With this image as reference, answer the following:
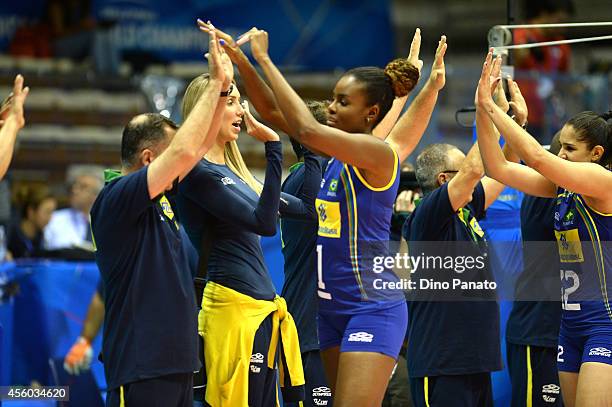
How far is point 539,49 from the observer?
11344 mm

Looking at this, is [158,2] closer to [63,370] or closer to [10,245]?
[10,245]

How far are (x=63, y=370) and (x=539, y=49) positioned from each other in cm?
712

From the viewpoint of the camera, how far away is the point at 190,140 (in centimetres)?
365

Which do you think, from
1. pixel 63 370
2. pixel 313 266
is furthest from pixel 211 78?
pixel 63 370

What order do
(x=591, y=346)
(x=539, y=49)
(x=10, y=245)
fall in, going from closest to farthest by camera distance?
(x=591, y=346), (x=10, y=245), (x=539, y=49)

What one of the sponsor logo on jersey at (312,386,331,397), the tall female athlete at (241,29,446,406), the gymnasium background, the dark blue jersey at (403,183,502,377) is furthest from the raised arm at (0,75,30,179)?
the gymnasium background

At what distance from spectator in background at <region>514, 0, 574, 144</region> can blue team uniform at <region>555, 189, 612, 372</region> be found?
2.09m

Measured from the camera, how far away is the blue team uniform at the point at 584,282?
15.1 feet

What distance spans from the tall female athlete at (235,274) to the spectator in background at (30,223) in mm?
4215

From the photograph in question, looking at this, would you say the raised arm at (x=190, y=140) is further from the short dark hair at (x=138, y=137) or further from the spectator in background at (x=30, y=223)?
the spectator in background at (x=30, y=223)

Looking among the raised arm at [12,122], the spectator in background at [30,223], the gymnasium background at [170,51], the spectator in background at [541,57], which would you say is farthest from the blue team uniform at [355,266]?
the gymnasium background at [170,51]

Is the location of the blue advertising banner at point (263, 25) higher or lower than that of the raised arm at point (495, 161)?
higher

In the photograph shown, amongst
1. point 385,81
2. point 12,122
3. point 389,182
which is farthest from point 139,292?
point 385,81

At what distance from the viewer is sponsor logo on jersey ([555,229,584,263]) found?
15.4ft
